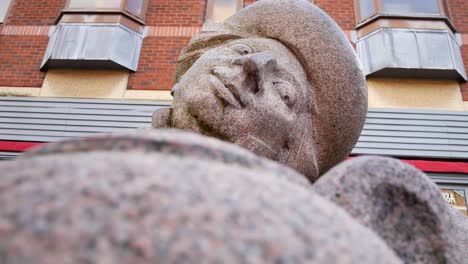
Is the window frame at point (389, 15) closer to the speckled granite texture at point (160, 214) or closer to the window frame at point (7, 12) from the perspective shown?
the window frame at point (7, 12)

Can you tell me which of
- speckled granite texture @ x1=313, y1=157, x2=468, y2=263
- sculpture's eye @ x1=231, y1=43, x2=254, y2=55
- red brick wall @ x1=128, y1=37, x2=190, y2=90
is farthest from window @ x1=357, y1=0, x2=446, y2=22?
speckled granite texture @ x1=313, y1=157, x2=468, y2=263

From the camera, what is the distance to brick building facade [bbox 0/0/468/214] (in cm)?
616

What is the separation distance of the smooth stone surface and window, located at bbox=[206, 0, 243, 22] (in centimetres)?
557

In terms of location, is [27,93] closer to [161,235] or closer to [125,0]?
[125,0]

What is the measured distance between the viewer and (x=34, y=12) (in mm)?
7621

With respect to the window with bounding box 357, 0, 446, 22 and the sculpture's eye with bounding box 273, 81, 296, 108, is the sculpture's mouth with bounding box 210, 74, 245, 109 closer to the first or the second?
the sculpture's eye with bounding box 273, 81, 296, 108

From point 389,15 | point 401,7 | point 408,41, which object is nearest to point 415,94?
point 408,41

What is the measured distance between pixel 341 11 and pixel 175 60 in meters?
2.84

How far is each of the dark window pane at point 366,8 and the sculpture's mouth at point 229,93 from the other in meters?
6.18

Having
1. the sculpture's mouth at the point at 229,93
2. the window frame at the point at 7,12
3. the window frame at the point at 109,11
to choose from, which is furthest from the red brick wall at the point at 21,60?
the sculpture's mouth at the point at 229,93

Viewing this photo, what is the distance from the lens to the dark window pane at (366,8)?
284 inches

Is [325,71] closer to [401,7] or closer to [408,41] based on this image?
[408,41]

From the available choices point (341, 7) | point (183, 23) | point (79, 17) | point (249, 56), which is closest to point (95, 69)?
point (79, 17)

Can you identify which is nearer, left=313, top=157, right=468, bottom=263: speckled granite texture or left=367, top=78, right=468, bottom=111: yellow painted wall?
left=313, top=157, right=468, bottom=263: speckled granite texture
